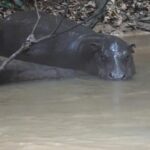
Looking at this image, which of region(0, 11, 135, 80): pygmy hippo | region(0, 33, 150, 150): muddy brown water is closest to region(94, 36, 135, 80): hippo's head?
region(0, 11, 135, 80): pygmy hippo

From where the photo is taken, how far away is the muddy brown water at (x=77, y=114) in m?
3.80

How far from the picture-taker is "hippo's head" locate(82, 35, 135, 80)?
24.2 ft

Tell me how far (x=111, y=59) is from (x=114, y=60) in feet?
0.17

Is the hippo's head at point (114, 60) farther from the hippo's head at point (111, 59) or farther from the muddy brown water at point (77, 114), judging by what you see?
the muddy brown water at point (77, 114)

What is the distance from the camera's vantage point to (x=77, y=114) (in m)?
5.01

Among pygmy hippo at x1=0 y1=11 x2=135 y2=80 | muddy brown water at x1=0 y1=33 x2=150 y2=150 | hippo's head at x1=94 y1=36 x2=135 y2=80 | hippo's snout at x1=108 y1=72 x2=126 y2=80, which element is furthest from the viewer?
pygmy hippo at x1=0 y1=11 x2=135 y2=80

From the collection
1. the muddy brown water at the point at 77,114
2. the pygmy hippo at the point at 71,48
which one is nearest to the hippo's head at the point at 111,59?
the pygmy hippo at the point at 71,48

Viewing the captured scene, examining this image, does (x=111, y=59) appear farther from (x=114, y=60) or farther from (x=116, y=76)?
(x=116, y=76)

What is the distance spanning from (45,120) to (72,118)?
0.22 m

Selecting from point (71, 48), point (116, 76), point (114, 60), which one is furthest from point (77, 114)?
point (71, 48)

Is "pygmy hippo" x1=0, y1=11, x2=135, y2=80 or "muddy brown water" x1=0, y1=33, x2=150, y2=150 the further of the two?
"pygmy hippo" x1=0, y1=11, x2=135, y2=80

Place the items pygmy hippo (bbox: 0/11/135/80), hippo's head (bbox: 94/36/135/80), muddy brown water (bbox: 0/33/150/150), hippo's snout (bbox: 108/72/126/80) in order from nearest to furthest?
muddy brown water (bbox: 0/33/150/150)
hippo's snout (bbox: 108/72/126/80)
hippo's head (bbox: 94/36/135/80)
pygmy hippo (bbox: 0/11/135/80)

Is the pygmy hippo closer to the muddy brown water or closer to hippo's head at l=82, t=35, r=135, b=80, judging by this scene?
hippo's head at l=82, t=35, r=135, b=80

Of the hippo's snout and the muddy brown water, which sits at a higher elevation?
the muddy brown water
